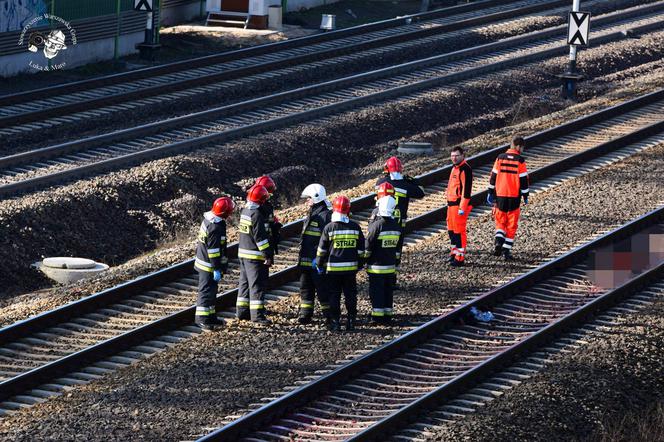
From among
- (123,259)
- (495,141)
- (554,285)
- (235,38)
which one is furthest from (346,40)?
(554,285)

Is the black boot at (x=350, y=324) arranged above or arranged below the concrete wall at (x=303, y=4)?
below

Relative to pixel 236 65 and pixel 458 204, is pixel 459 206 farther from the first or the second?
pixel 236 65

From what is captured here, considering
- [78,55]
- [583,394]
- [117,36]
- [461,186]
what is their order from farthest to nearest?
[117,36]
[78,55]
[461,186]
[583,394]

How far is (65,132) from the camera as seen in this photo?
25047mm

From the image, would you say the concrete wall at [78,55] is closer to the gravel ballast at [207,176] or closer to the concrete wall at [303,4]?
the concrete wall at [303,4]

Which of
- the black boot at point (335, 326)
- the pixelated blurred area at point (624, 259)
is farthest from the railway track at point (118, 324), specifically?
the pixelated blurred area at point (624, 259)

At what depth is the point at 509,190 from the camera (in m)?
18.2

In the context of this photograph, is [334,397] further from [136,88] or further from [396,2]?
[396,2]

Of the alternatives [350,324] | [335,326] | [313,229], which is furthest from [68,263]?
[350,324]

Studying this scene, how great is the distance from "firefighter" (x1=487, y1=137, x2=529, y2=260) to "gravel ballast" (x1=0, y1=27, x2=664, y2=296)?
5351mm

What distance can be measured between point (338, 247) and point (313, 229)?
542 mm

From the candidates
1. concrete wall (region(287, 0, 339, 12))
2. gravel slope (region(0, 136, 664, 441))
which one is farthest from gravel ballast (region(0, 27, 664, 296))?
concrete wall (region(287, 0, 339, 12))

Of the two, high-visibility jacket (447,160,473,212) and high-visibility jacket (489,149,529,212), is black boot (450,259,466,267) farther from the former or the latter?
high-visibility jacket (489,149,529,212)

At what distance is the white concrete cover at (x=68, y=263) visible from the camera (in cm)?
1856
